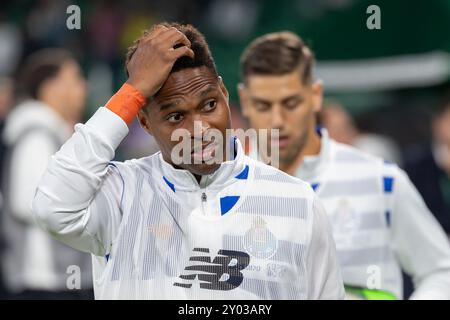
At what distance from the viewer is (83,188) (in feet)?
11.1

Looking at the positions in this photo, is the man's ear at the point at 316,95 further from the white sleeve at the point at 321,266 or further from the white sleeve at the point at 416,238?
the white sleeve at the point at 321,266

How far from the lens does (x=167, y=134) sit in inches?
141

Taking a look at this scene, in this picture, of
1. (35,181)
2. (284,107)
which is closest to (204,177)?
(284,107)

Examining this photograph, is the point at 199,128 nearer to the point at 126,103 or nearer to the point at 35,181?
the point at 126,103

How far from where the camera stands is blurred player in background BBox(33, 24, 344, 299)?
3422 millimetres

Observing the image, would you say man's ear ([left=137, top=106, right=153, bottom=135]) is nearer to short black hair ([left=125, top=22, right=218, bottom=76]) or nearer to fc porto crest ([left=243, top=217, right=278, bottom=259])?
short black hair ([left=125, top=22, right=218, bottom=76])

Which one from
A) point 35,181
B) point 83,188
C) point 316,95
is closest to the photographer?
point 83,188

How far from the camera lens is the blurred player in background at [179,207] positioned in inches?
135

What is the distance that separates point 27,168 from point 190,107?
401 cm

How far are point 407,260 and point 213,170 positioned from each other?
197 centimetres

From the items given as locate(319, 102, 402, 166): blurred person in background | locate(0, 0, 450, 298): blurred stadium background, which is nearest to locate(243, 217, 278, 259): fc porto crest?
locate(319, 102, 402, 166): blurred person in background

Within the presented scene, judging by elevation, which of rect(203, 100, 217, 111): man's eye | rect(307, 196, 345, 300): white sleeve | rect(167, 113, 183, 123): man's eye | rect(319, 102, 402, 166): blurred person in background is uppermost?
rect(203, 100, 217, 111): man's eye
